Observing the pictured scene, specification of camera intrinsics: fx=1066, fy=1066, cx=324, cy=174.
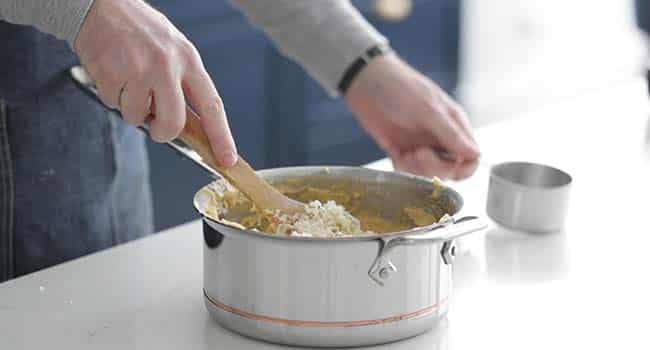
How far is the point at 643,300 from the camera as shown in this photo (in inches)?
47.1

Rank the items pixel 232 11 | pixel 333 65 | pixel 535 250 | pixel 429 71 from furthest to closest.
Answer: pixel 429 71 < pixel 232 11 < pixel 333 65 < pixel 535 250

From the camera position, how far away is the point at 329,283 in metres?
1.01

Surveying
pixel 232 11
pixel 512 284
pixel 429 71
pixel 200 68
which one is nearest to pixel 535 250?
pixel 512 284

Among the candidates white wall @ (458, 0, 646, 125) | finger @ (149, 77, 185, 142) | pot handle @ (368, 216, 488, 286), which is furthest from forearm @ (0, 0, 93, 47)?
white wall @ (458, 0, 646, 125)

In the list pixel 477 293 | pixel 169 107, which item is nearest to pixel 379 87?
pixel 477 293

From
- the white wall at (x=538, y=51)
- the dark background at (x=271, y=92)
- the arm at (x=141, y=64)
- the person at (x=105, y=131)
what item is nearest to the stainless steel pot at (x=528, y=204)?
the person at (x=105, y=131)

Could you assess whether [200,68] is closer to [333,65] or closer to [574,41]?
[333,65]

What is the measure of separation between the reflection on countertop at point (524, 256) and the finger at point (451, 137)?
0.47 ft

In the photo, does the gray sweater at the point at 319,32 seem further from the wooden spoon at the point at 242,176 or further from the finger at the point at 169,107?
the finger at the point at 169,107

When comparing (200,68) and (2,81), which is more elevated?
(200,68)

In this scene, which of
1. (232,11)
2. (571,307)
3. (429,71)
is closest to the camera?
(571,307)

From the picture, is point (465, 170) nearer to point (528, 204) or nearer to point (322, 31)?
point (528, 204)

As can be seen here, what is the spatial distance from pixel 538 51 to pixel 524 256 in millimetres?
3235

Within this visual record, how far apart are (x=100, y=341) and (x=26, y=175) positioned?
0.50 m
